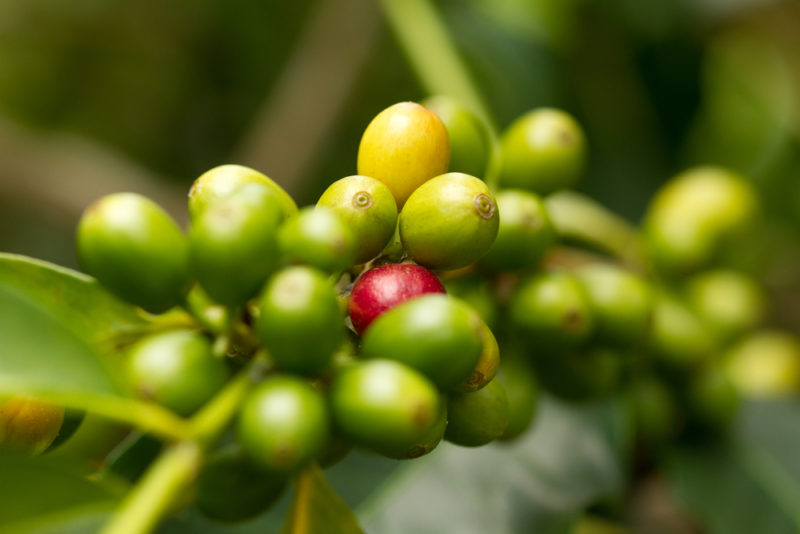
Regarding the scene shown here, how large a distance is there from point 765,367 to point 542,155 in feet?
4.86

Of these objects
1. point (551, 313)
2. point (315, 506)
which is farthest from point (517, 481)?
point (315, 506)

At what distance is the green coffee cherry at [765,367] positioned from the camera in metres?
2.42

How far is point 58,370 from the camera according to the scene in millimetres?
828

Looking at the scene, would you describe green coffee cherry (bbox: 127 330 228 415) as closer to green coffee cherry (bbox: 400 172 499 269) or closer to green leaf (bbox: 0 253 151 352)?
green leaf (bbox: 0 253 151 352)

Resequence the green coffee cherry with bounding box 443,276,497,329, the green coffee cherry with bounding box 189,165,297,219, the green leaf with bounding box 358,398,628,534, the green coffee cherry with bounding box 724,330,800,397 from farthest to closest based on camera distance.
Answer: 1. the green coffee cherry with bounding box 724,330,800,397
2. the green leaf with bounding box 358,398,628,534
3. the green coffee cherry with bounding box 443,276,497,329
4. the green coffee cherry with bounding box 189,165,297,219

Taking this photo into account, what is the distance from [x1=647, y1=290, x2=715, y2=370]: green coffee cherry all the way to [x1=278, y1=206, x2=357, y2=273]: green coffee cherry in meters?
1.04

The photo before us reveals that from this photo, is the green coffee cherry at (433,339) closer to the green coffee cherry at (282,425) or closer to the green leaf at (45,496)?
the green coffee cherry at (282,425)

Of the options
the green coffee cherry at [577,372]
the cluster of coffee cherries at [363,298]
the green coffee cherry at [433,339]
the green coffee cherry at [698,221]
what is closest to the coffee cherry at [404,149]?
the cluster of coffee cherries at [363,298]

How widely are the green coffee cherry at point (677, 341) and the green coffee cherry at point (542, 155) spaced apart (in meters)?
0.49

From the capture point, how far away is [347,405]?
0.84 meters

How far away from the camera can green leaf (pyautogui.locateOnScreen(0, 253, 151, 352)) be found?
1023 mm

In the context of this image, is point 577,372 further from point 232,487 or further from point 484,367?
point 232,487

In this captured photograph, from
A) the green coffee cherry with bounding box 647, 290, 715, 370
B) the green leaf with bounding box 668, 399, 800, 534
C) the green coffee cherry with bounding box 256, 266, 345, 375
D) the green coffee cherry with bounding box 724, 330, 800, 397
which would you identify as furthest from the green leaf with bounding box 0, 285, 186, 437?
the green coffee cherry with bounding box 724, 330, 800, 397

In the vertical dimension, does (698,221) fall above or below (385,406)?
above
